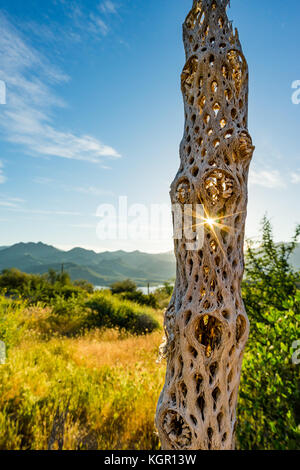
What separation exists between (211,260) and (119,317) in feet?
27.7

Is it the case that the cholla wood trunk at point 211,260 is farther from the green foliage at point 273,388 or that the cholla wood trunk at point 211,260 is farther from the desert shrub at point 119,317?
the desert shrub at point 119,317

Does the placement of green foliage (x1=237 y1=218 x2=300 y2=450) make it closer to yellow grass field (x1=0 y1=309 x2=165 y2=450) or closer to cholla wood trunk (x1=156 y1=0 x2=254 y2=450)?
cholla wood trunk (x1=156 y1=0 x2=254 y2=450)

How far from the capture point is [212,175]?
1629mm

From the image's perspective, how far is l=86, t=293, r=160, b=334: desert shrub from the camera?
29.5 ft

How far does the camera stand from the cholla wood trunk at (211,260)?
1526 mm

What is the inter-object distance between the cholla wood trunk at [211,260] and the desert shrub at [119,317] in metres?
7.43

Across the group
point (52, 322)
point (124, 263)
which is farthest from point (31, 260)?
point (52, 322)

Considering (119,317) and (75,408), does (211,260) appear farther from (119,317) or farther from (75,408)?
(119,317)

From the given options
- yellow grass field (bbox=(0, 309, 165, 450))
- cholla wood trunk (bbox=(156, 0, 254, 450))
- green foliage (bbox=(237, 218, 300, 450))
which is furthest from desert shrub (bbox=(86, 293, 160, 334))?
cholla wood trunk (bbox=(156, 0, 254, 450))

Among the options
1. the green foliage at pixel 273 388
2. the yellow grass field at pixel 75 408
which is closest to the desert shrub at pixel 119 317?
the yellow grass field at pixel 75 408

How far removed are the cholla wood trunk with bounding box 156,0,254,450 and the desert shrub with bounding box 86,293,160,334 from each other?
7433 millimetres

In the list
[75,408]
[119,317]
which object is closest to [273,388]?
[75,408]

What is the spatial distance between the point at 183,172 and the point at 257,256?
262 centimetres
